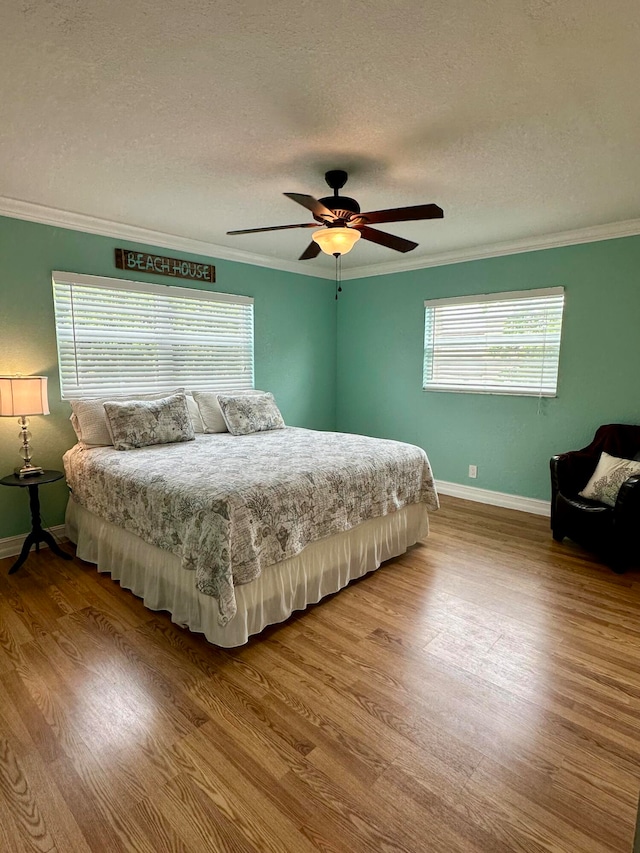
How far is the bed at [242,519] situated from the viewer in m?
2.15

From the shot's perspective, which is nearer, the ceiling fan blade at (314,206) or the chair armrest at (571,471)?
the ceiling fan blade at (314,206)

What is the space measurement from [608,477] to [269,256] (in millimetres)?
3725

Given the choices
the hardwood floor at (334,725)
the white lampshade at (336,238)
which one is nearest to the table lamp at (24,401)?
the hardwood floor at (334,725)

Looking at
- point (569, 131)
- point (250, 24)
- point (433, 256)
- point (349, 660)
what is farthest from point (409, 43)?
point (433, 256)

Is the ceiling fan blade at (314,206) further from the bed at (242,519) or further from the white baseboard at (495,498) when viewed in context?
the white baseboard at (495,498)

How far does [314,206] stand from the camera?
226 cm

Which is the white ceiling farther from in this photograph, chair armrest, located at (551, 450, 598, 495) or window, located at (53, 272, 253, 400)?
chair armrest, located at (551, 450, 598, 495)

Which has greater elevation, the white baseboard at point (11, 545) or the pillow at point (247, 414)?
the pillow at point (247, 414)

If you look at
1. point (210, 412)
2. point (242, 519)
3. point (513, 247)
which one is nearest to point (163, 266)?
point (210, 412)

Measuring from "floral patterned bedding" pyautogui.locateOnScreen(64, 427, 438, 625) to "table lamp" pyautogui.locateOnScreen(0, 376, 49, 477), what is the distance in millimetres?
274

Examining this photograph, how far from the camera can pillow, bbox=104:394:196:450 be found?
321cm

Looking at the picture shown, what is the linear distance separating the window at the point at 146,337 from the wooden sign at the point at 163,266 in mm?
130

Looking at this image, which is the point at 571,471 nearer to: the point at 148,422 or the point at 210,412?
the point at 210,412

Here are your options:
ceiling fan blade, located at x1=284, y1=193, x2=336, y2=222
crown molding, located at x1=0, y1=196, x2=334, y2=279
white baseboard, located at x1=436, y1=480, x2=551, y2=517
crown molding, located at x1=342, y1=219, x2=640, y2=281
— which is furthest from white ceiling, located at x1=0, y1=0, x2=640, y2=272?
white baseboard, located at x1=436, y1=480, x2=551, y2=517
